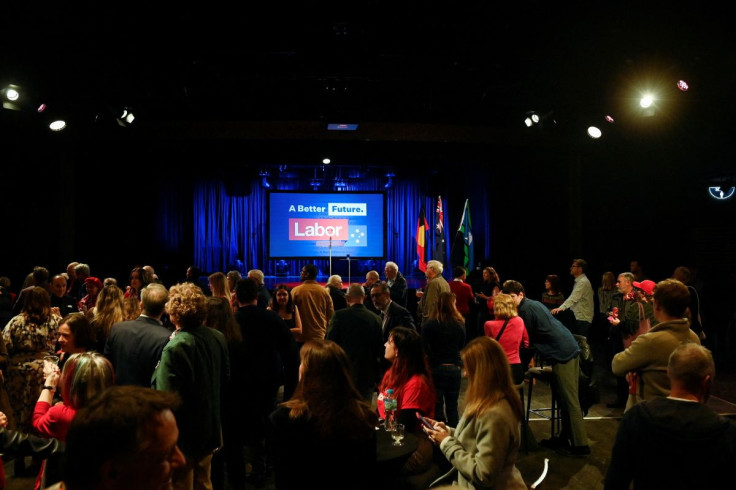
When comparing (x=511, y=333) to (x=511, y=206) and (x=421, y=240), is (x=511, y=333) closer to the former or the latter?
(x=511, y=206)

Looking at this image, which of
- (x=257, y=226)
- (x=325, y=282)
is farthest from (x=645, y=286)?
(x=257, y=226)

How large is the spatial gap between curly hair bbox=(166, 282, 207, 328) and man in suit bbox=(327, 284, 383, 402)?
1.54 metres

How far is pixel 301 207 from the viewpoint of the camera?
51.9 feet

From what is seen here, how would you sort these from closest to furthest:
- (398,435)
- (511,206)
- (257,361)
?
1. (398,435)
2. (257,361)
3. (511,206)

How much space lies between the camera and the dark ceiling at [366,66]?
6652 mm

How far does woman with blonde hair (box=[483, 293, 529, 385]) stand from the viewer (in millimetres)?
4633

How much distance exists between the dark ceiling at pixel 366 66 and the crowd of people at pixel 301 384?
110 inches

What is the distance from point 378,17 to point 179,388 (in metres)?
5.47

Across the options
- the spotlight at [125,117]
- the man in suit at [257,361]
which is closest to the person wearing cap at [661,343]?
the man in suit at [257,361]

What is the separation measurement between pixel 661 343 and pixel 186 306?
246 centimetres

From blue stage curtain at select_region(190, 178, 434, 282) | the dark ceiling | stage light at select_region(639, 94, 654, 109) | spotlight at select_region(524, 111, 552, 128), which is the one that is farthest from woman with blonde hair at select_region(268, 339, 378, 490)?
blue stage curtain at select_region(190, 178, 434, 282)

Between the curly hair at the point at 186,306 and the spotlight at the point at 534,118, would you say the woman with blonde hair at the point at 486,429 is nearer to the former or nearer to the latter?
the curly hair at the point at 186,306

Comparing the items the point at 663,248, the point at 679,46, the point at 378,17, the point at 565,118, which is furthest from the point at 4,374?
the point at 663,248

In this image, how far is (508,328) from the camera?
182 inches
